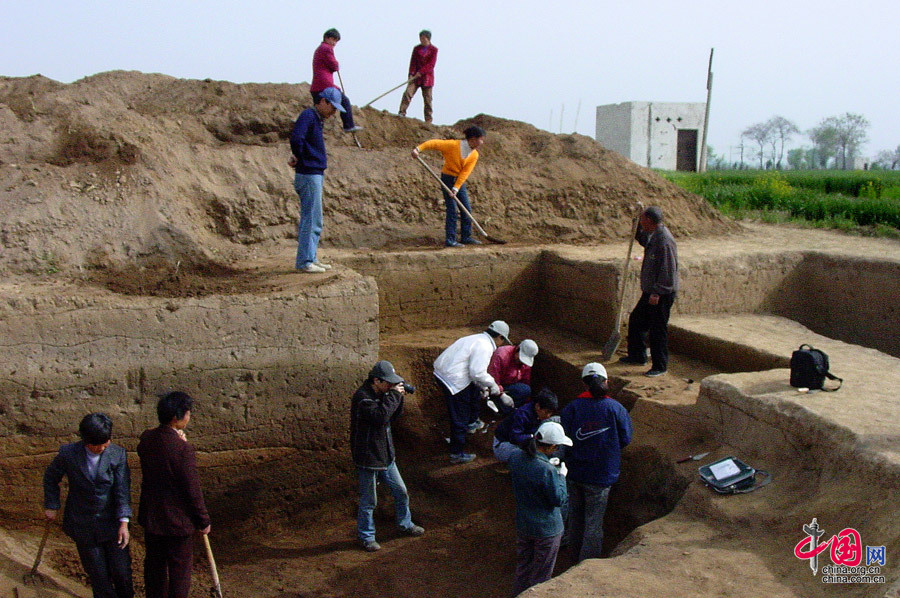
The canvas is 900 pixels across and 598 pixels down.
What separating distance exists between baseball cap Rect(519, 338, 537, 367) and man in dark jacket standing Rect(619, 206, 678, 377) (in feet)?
3.64

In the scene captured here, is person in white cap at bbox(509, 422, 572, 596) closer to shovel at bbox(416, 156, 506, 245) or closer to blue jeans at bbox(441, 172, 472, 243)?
shovel at bbox(416, 156, 506, 245)

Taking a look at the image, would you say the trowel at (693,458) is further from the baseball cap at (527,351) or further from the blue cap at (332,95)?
the blue cap at (332,95)

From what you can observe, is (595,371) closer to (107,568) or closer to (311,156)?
(311,156)

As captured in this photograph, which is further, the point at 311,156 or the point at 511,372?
the point at 511,372

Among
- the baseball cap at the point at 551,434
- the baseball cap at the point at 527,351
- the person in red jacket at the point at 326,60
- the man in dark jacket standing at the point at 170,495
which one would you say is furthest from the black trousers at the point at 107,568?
the person in red jacket at the point at 326,60

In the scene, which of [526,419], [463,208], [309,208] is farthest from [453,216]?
[526,419]

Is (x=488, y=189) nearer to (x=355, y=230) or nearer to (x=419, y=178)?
(x=419, y=178)

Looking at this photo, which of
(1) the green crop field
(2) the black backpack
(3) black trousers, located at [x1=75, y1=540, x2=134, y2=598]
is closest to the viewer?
(3) black trousers, located at [x1=75, y1=540, x2=134, y2=598]

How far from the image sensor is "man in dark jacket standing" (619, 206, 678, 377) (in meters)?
6.95

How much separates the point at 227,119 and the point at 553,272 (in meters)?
4.66

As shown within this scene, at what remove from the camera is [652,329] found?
7.21m

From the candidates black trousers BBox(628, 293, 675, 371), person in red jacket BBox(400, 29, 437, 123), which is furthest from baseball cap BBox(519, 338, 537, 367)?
person in red jacket BBox(400, 29, 437, 123)

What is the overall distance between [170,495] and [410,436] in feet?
11.3

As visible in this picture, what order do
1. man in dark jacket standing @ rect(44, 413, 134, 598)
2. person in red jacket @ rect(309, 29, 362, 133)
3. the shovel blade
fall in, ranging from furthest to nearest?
person in red jacket @ rect(309, 29, 362, 133) → the shovel blade → man in dark jacket standing @ rect(44, 413, 134, 598)
